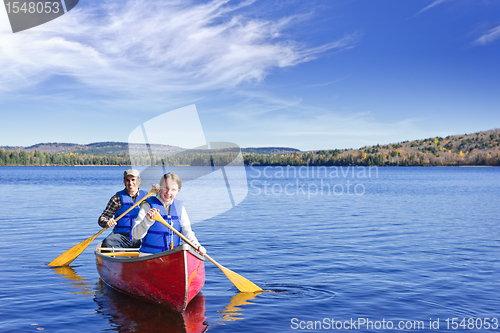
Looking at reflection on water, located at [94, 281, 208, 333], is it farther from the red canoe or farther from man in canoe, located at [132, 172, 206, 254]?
man in canoe, located at [132, 172, 206, 254]

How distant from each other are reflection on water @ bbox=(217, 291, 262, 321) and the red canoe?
0.78m

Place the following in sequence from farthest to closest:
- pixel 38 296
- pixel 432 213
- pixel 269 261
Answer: pixel 432 213, pixel 269 261, pixel 38 296

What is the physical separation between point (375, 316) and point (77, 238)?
13.3 m

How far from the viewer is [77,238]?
54.3 ft

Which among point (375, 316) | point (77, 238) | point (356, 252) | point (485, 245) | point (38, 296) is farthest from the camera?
point (77, 238)

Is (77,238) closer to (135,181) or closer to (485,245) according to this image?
(135,181)

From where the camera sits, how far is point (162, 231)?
7.75 meters

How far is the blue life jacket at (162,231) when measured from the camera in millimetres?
7566

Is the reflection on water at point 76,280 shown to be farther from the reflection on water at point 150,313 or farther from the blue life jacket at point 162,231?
the blue life jacket at point 162,231

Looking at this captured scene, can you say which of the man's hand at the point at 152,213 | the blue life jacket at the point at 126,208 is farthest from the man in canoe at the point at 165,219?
the blue life jacket at the point at 126,208

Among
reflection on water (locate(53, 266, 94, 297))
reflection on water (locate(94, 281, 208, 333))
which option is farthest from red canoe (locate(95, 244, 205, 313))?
reflection on water (locate(53, 266, 94, 297))

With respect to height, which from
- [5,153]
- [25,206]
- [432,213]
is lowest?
[432,213]

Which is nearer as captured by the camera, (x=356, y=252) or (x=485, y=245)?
(x=356, y=252)

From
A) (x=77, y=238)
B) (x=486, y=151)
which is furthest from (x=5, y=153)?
(x=486, y=151)
